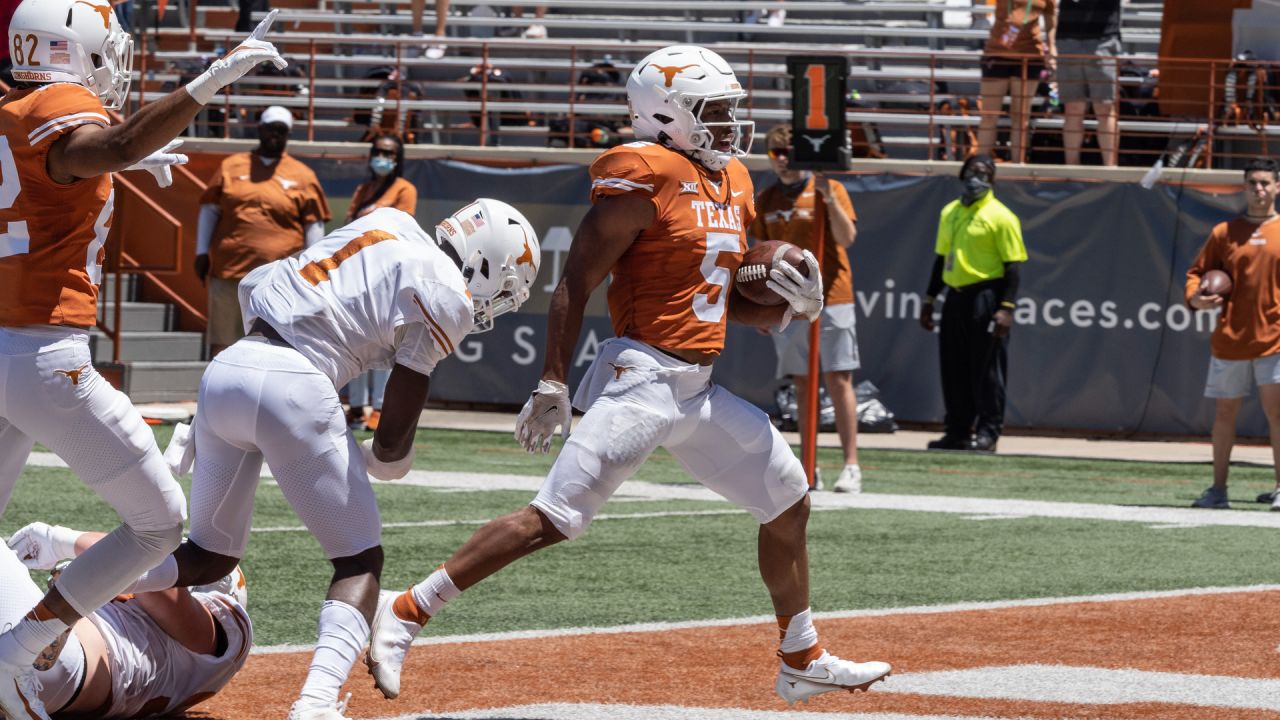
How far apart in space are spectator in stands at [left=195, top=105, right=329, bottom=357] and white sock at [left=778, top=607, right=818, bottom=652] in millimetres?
8417

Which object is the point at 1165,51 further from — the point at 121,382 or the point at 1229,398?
the point at 121,382

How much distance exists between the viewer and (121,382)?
14.6 meters

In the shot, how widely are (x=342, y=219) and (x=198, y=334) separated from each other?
159 centimetres

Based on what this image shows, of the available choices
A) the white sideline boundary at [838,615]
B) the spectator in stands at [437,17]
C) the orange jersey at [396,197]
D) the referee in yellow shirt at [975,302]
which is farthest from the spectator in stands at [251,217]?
the white sideline boundary at [838,615]

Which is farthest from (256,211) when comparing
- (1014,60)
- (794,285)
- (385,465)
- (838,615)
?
(385,465)

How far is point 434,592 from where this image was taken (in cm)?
500

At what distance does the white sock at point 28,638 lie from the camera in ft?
14.7

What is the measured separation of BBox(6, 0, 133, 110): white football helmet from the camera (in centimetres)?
486

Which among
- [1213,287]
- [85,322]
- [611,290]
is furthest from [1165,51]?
[85,322]

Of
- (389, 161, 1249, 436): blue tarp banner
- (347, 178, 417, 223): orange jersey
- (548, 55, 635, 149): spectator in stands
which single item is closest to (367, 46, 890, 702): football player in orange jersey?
(347, 178, 417, 223): orange jersey

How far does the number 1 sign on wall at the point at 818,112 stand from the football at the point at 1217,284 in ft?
7.04

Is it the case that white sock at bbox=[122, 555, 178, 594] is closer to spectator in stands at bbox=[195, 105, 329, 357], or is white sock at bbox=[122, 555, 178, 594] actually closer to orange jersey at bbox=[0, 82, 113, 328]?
orange jersey at bbox=[0, 82, 113, 328]

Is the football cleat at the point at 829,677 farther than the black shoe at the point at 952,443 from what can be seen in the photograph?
No

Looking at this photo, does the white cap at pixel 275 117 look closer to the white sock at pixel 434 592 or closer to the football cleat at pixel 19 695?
the white sock at pixel 434 592
